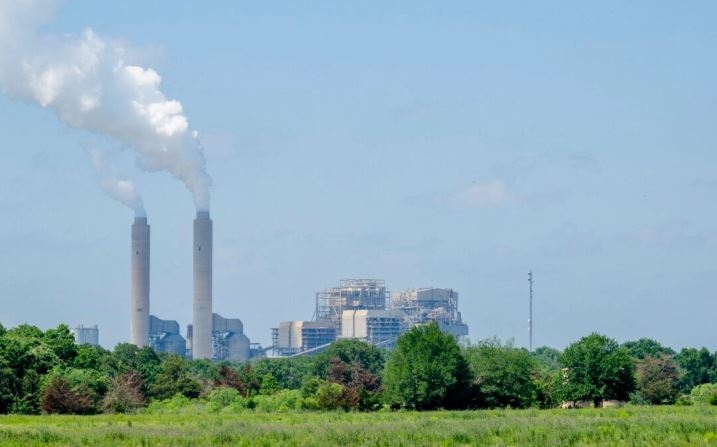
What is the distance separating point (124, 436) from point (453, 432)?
10553 mm

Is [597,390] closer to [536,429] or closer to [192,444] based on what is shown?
[536,429]

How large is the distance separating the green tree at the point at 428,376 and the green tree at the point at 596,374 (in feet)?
31.0

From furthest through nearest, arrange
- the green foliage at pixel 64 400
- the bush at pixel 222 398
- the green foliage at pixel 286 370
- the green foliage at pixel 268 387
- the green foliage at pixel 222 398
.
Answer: the green foliage at pixel 286 370 < the green foliage at pixel 268 387 < the green foliage at pixel 222 398 < the bush at pixel 222 398 < the green foliage at pixel 64 400

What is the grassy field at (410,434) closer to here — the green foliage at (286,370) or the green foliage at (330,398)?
the green foliage at (330,398)

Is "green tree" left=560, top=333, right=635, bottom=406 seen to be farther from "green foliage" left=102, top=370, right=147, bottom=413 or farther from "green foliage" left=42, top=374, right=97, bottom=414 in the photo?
"green foliage" left=42, top=374, right=97, bottom=414

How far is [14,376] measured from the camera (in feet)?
267

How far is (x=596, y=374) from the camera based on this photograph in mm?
89000

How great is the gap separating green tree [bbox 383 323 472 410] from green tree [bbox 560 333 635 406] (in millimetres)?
9464

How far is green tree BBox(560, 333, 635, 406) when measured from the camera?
88.6 metres

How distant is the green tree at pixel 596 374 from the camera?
291ft

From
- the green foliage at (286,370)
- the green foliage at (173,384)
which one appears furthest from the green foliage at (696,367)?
the green foliage at (173,384)

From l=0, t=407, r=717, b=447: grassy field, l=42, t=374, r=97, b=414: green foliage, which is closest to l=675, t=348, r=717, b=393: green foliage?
l=42, t=374, r=97, b=414: green foliage

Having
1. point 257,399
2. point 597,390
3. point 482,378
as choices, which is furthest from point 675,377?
point 257,399

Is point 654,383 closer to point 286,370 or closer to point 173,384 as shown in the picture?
point 173,384
